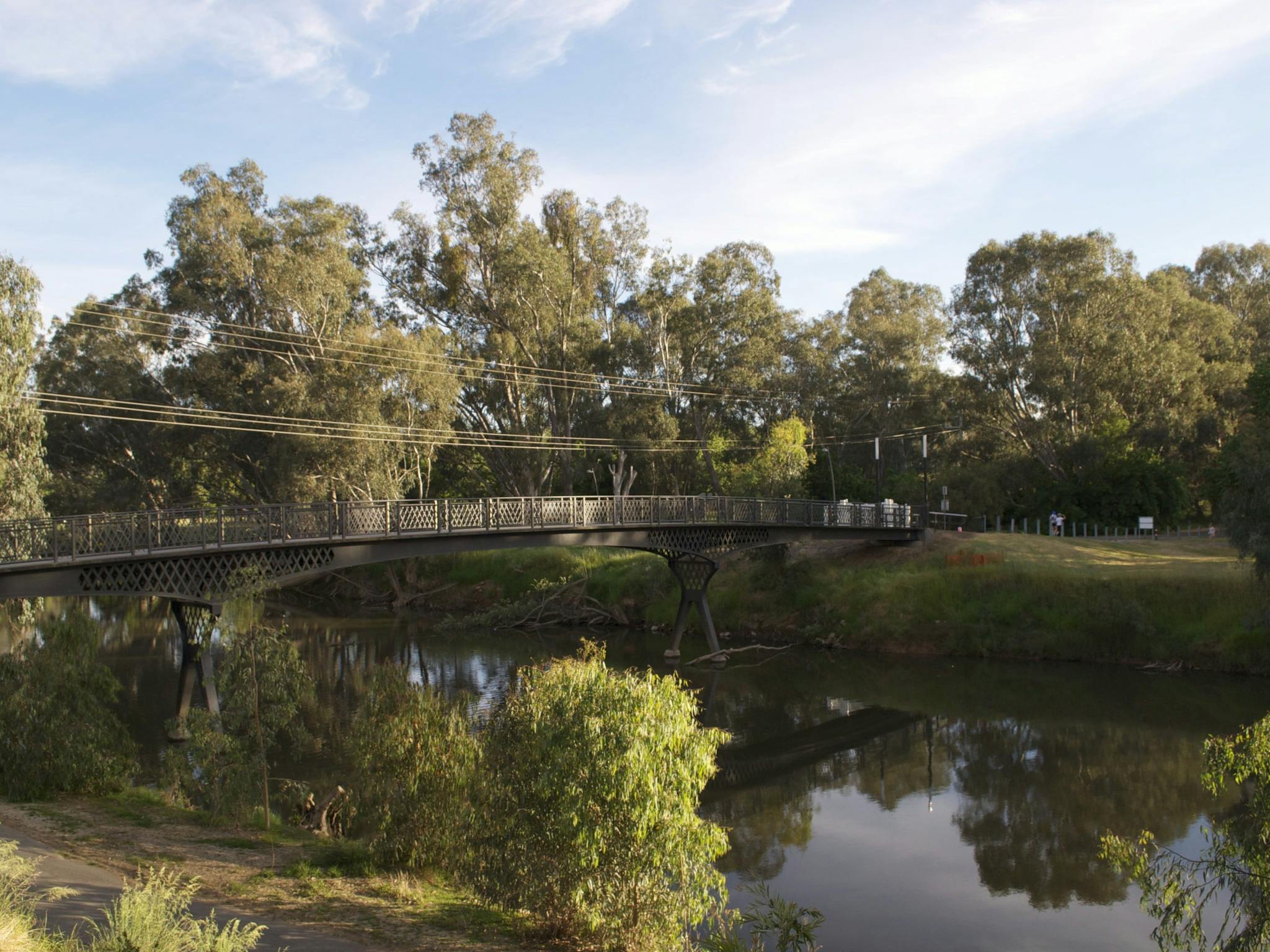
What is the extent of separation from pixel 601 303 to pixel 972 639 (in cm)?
3306

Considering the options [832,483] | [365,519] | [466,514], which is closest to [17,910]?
[365,519]

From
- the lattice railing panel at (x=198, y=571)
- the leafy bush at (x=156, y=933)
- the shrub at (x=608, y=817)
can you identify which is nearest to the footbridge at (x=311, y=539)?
the lattice railing panel at (x=198, y=571)

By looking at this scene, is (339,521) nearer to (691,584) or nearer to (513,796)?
(513,796)

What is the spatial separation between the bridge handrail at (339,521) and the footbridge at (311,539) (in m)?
0.04

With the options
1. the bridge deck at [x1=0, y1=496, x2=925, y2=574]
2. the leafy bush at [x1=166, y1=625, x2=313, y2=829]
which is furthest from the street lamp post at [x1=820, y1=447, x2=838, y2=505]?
the leafy bush at [x1=166, y1=625, x2=313, y2=829]

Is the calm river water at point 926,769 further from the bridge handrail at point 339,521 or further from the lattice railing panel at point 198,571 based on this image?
the bridge handrail at point 339,521

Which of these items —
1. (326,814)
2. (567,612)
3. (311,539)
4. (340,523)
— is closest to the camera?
(326,814)

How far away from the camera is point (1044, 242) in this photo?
6000 centimetres

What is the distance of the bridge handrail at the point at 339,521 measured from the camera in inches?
885

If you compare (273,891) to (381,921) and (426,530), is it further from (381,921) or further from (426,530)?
(426,530)

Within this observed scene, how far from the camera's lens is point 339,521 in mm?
27922

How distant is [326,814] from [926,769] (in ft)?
48.2

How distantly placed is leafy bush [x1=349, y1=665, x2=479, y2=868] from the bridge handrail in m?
10.9

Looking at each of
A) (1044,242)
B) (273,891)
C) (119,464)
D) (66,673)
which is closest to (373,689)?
(273,891)
